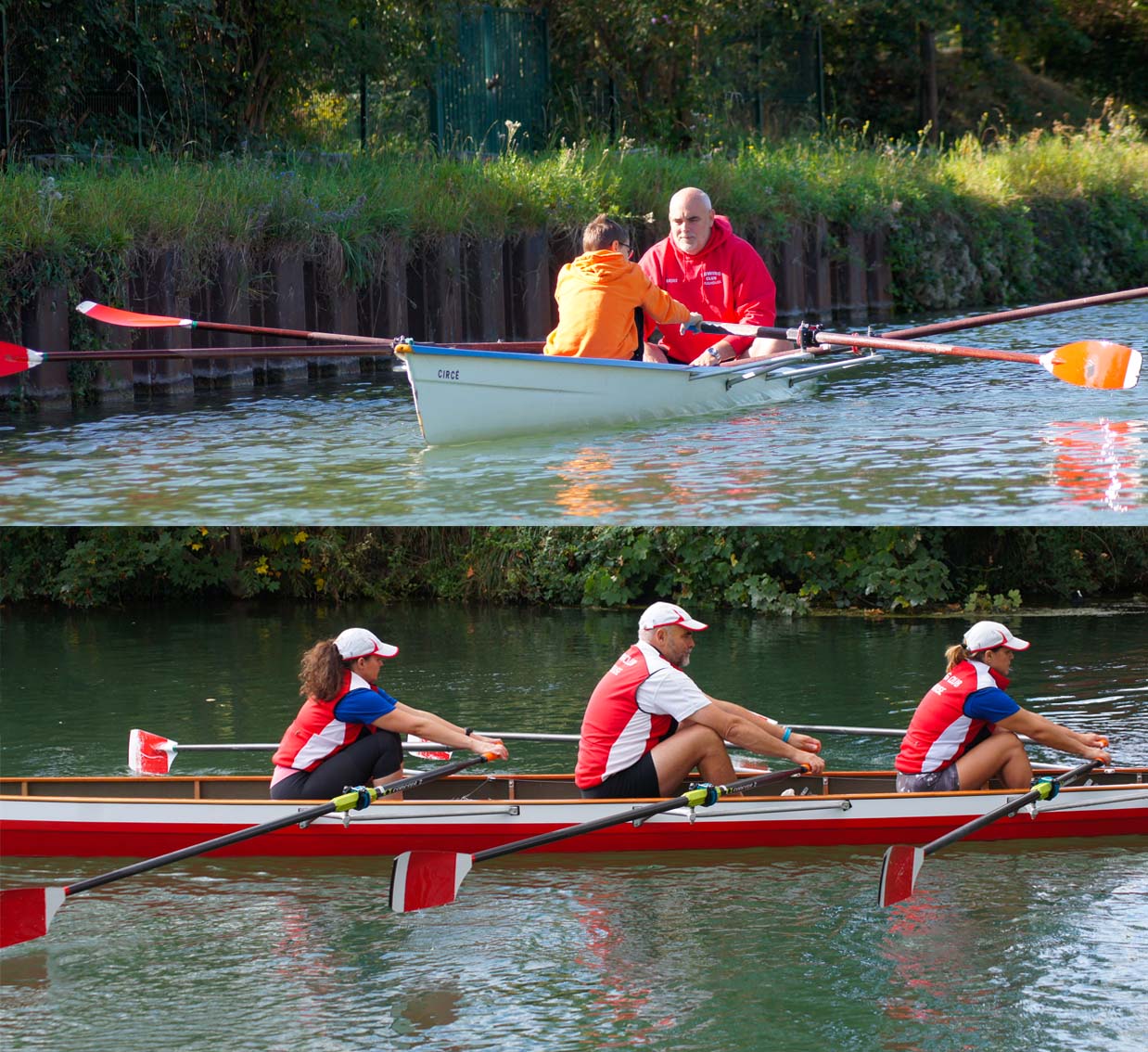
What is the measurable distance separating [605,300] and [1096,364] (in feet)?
8.49

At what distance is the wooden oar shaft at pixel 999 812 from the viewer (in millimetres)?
6059

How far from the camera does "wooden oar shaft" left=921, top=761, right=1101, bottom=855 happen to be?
6.06 m

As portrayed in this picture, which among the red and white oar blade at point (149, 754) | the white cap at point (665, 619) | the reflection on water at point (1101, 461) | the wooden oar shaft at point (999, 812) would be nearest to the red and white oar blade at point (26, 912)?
the red and white oar blade at point (149, 754)

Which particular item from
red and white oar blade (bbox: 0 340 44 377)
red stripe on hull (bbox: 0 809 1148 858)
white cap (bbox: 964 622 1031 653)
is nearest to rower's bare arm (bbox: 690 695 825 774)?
red stripe on hull (bbox: 0 809 1148 858)

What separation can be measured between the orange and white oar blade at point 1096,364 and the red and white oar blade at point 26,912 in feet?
18.0

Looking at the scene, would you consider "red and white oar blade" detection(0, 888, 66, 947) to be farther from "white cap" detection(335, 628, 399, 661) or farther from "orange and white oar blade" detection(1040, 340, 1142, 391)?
"orange and white oar blade" detection(1040, 340, 1142, 391)

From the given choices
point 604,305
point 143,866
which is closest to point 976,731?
point 604,305

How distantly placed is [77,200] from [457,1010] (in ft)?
24.5

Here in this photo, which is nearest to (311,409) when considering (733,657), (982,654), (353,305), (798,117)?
(353,305)

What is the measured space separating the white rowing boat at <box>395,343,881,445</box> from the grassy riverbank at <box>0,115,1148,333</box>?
3578 millimetres

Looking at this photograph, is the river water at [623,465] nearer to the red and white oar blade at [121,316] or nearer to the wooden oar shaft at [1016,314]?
the wooden oar shaft at [1016,314]

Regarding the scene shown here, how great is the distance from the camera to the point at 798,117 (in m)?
21.5

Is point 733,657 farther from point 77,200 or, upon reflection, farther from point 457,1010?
point 457,1010

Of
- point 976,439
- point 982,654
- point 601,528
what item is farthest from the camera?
point 601,528
